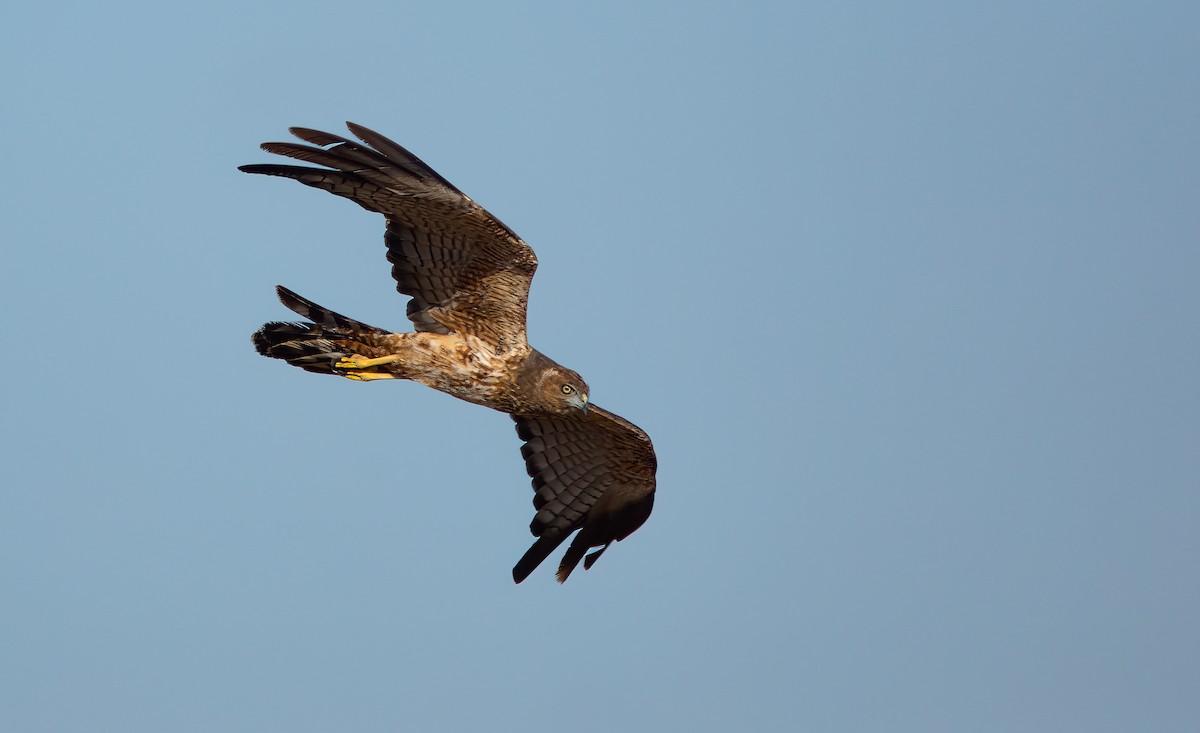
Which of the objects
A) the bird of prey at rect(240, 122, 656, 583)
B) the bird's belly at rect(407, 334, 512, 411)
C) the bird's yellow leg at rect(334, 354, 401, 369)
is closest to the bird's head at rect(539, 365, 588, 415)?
the bird of prey at rect(240, 122, 656, 583)

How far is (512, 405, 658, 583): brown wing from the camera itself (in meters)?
16.8

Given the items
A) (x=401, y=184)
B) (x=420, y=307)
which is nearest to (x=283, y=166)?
(x=401, y=184)

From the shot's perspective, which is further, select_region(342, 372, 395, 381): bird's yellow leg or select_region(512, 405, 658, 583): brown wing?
select_region(512, 405, 658, 583): brown wing

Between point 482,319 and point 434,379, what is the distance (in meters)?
0.69

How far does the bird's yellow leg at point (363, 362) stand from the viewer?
15.3 m

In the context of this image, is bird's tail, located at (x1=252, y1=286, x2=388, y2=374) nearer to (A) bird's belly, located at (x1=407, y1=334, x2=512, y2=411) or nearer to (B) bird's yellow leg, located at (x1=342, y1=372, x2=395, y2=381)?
(B) bird's yellow leg, located at (x1=342, y1=372, x2=395, y2=381)

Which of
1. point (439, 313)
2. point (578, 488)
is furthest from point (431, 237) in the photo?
point (578, 488)

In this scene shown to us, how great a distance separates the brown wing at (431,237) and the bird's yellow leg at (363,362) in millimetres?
422

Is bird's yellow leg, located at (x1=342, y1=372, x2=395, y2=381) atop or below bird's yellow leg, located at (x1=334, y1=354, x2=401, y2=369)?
below

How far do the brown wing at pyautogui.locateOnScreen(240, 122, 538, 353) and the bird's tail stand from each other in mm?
571

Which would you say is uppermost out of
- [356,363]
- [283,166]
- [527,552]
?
[283,166]

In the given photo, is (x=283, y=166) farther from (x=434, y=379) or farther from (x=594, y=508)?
(x=594, y=508)

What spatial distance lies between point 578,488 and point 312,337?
3.26 meters

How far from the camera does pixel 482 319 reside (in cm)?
1539
